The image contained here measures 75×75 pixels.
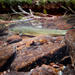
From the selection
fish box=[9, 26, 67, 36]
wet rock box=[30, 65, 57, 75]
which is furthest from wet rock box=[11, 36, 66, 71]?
fish box=[9, 26, 67, 36]

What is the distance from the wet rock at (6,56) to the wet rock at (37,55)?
0.26ft

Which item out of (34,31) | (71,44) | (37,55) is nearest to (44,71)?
(37,55)

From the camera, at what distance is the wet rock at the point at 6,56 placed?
978 mm

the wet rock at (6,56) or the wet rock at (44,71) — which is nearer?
the wet rock at (44,71)

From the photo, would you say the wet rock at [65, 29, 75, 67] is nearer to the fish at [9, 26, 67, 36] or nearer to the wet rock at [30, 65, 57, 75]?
the fish at [9, 26, 67, 36]

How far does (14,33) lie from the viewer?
4.74ft

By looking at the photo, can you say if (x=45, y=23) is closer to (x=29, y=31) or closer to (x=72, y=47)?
(x=29, y=31)

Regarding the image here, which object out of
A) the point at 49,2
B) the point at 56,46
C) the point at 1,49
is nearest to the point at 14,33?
the point at 1,49

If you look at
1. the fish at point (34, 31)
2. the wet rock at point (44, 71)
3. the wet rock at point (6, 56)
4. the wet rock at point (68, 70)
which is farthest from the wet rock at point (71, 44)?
the wet rock at point (6, 56)

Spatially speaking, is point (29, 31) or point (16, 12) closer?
point (29, 31)

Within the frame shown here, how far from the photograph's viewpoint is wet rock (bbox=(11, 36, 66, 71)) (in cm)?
97

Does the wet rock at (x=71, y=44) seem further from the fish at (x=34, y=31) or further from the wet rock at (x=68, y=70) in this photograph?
the fish at (x=34, y=31)

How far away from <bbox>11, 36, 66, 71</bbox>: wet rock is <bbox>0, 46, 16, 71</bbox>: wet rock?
78 mm

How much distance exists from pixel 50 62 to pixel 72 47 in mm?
411
